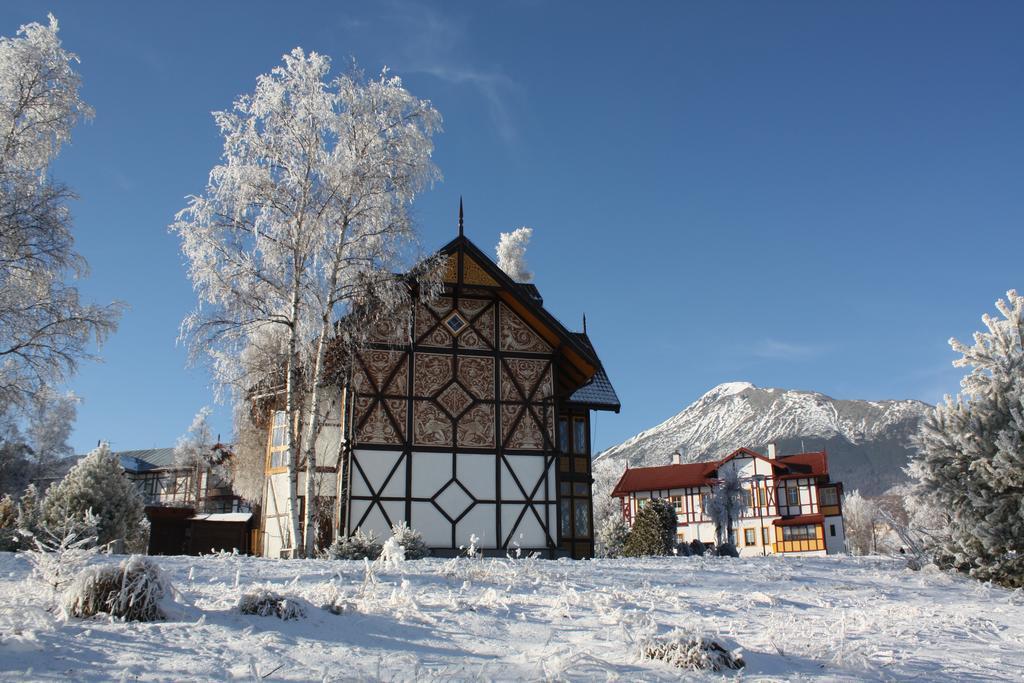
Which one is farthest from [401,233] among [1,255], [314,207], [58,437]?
[58,437]

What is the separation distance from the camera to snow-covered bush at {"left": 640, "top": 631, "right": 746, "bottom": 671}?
783 centimetres

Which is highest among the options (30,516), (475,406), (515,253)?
(515,253)

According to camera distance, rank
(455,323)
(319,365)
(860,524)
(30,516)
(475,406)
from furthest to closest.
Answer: (860,524) → (455,323) → (475,406) → (319,365) → (30,516)

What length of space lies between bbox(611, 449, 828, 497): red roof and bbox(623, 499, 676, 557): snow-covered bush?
131 ft

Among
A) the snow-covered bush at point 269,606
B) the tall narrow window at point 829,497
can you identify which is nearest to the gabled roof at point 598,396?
the snow-covered bush at point 269,606

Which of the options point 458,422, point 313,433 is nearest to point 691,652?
point 313,433

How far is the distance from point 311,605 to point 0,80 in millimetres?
17175

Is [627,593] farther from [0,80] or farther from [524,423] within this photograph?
[0,80]

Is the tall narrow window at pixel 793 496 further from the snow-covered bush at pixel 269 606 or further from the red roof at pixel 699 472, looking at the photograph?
the snow-covered bush at pixel 269 606

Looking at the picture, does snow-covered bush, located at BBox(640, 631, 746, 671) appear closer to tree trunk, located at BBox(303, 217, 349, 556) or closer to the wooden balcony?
tree trunk, located at BBox(303, 217, 349, 556)

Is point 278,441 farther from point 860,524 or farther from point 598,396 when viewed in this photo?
point 860,524

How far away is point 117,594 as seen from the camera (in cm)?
788

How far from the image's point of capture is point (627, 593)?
12.1 m

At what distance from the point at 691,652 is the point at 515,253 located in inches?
1365
